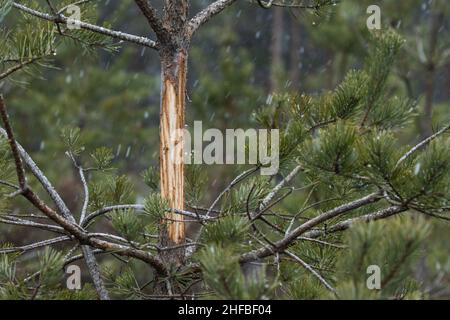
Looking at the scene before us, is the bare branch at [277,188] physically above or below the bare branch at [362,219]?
above

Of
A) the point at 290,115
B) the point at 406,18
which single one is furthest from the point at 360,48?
the point at 290,115

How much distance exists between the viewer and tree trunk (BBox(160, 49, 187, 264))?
2.46 metres

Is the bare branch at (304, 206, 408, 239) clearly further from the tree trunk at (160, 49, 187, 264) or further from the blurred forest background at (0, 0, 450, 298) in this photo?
the blurred forest background at (0, 0, 450, 298)

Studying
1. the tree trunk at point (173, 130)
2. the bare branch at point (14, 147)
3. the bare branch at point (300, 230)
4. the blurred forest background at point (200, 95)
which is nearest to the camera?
the bare branch at point (14, 147)

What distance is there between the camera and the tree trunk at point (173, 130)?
246cm

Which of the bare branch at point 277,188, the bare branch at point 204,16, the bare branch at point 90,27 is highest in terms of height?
the bare branch at point 204,16

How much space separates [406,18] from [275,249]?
4.95 metres

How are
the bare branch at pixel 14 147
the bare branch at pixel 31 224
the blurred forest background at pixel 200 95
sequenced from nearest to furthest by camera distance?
the bare branch at pixel 14 147 < the bare branch at pixel 31 224 < the blurred forest background at pixel 200 95

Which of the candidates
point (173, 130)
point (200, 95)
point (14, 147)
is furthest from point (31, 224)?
point (200, 95)

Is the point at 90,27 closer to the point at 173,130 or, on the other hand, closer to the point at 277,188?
the point at 173,130

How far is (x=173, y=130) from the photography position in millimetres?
2479

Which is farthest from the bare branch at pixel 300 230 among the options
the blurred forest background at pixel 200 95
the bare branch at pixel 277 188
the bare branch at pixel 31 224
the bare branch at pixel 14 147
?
the blurred forest background at pixel 200 95

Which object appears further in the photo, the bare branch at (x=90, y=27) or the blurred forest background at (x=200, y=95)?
the blurred forest background at (x=200, y=95)

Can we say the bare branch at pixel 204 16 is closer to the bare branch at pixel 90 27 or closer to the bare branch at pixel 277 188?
the bare branch at pixel 90 27
